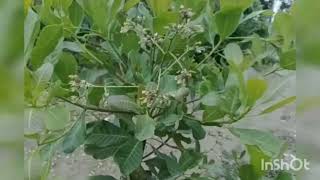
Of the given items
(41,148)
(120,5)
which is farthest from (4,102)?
(120,5)

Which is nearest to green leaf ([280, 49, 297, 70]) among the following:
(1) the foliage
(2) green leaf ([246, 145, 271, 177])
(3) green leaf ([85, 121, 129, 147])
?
(1) the foliage

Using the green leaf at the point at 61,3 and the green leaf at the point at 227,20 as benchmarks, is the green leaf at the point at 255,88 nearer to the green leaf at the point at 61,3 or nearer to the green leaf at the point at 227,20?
the green leaf at the point at 227,20

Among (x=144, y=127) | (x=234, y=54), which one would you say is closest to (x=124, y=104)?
(x=144, y=127)

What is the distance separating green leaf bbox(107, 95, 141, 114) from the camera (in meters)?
0.51

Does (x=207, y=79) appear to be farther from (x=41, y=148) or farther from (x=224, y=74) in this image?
(x=41, y=148)

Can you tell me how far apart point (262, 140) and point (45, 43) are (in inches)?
10.2

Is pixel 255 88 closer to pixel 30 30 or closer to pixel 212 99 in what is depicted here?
pixel 212 99

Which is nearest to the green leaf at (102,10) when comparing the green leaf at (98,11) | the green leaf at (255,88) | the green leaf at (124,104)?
the green leaf at (98,11)

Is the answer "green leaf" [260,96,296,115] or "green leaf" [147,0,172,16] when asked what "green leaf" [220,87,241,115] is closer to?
"green leaf" [260,96,296,115]

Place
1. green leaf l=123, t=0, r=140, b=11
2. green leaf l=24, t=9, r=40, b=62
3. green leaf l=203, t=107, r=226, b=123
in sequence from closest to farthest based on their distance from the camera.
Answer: green leaf l=24, t=9, r=40, b=62 → green leaf l=203, t=107, r=226, b=123 → green leaf l=123, t=0, r=140, b=11

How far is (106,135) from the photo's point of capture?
53cm

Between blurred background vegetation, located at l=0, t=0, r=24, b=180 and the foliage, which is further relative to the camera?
the foliage

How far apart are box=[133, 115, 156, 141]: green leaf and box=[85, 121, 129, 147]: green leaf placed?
0.04m

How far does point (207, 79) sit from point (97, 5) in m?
0.17
